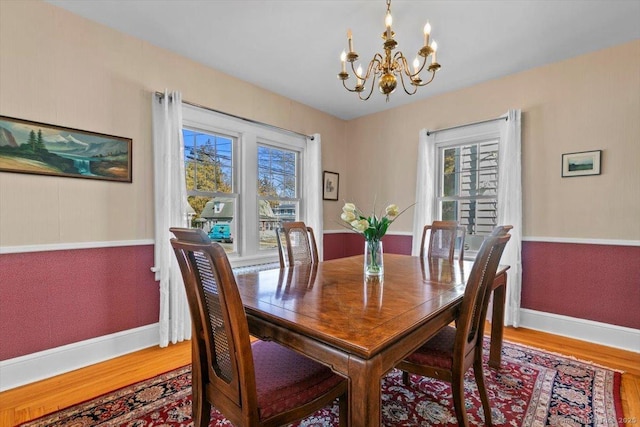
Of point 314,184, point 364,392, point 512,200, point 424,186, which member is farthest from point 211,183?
point 512,200

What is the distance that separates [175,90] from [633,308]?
4.46 metres

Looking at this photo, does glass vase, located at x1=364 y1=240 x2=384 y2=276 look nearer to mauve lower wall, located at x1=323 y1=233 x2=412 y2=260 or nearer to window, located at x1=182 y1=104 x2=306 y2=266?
window, located at x1=182 y1=104 x2=306 y2=266

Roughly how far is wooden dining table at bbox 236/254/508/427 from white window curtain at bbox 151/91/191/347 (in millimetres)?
1144

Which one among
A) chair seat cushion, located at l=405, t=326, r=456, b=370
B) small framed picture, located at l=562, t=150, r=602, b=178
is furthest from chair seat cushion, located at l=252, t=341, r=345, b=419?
small framed picture, located at l=562, t=150, r=602, b=178

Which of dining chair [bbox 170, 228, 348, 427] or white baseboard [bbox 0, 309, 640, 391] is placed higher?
dining chair [bbox 170, 228, 348, 427]

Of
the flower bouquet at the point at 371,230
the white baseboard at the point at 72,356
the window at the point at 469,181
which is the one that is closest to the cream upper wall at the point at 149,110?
the window at the point at 469,181

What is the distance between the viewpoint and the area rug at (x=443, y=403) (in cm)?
167

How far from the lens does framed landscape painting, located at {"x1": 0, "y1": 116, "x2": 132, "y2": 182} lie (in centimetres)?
199

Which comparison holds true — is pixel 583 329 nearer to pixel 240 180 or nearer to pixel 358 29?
pixel 358 29

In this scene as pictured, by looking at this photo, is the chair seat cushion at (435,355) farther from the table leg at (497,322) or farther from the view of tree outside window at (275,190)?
the view of tree outside window at (275,190)

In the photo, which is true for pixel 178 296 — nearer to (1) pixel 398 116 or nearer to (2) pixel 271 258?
(2) pixel 271 258

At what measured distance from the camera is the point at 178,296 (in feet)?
8.73

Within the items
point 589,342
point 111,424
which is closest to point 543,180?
point 589,342

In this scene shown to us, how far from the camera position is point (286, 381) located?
1194 mm
